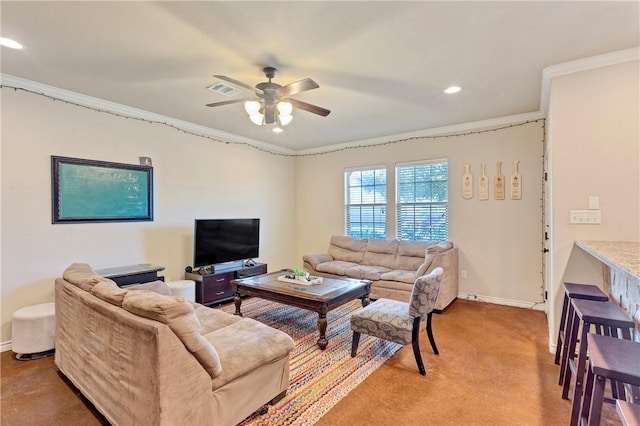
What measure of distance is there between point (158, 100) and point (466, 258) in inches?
184

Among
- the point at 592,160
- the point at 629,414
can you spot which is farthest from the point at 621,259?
the point at 592,160

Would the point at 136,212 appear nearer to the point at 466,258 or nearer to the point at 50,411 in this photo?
the point at 50,411

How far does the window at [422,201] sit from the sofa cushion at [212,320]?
11.4 ft

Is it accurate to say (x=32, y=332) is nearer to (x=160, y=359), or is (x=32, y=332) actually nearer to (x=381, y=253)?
(x=160, y=359)

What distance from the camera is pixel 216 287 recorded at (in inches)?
171

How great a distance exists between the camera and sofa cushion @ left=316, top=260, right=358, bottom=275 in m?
4.83

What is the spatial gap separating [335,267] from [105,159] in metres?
3.36

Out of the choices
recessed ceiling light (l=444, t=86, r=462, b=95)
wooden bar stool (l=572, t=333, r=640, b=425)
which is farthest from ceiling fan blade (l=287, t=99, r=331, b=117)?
wooden bar stool (l=572, t=333, r=640, b=425)

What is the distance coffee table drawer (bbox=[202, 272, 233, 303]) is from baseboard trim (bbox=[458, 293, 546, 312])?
345cm

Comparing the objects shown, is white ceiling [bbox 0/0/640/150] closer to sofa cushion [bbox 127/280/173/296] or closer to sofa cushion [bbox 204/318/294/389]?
sofa cushion [bbox 127/280/173/296]

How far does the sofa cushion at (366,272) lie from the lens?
4.55m

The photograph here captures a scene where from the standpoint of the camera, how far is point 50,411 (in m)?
2.15

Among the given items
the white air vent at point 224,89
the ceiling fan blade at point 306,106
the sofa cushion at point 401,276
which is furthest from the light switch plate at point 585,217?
the white air vent at point 224,89

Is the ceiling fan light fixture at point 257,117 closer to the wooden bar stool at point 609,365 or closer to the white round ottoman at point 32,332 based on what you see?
the white round ottoman at point 32,332
